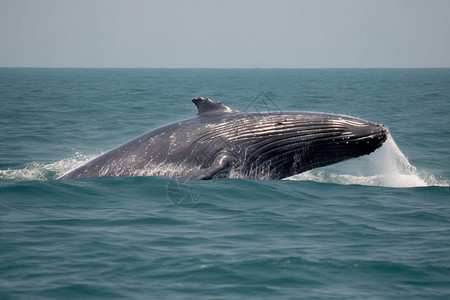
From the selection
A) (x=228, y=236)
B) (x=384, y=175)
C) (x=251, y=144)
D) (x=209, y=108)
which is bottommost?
(x=228, y=236)

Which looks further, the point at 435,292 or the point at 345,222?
the point at 345,222

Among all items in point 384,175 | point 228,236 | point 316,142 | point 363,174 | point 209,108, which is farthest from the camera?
point 363,174

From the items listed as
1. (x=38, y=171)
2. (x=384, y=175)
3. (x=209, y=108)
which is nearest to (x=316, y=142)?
(x=209, y=108)

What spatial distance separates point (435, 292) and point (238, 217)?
4.56 m

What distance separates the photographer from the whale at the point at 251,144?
45.1 feet

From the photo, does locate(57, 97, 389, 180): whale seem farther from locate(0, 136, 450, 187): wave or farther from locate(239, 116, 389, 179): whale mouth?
locate(0, 136, 450, 187): wave

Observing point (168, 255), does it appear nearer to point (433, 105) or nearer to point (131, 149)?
point (131, 149)

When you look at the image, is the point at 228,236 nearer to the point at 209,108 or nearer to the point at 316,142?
the point at 316,142

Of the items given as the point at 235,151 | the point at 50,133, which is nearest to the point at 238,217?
the point at 235,151

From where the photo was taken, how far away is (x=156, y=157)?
551 inches

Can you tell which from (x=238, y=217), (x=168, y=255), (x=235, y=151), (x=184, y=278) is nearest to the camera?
(x=184, y=278)

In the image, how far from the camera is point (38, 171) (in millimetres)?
17641

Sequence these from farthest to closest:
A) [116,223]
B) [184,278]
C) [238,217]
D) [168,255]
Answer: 1. [238,217]
2. [116,223]
3. [168,255]
4. [184,278]

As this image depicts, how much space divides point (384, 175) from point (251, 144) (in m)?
5.18
